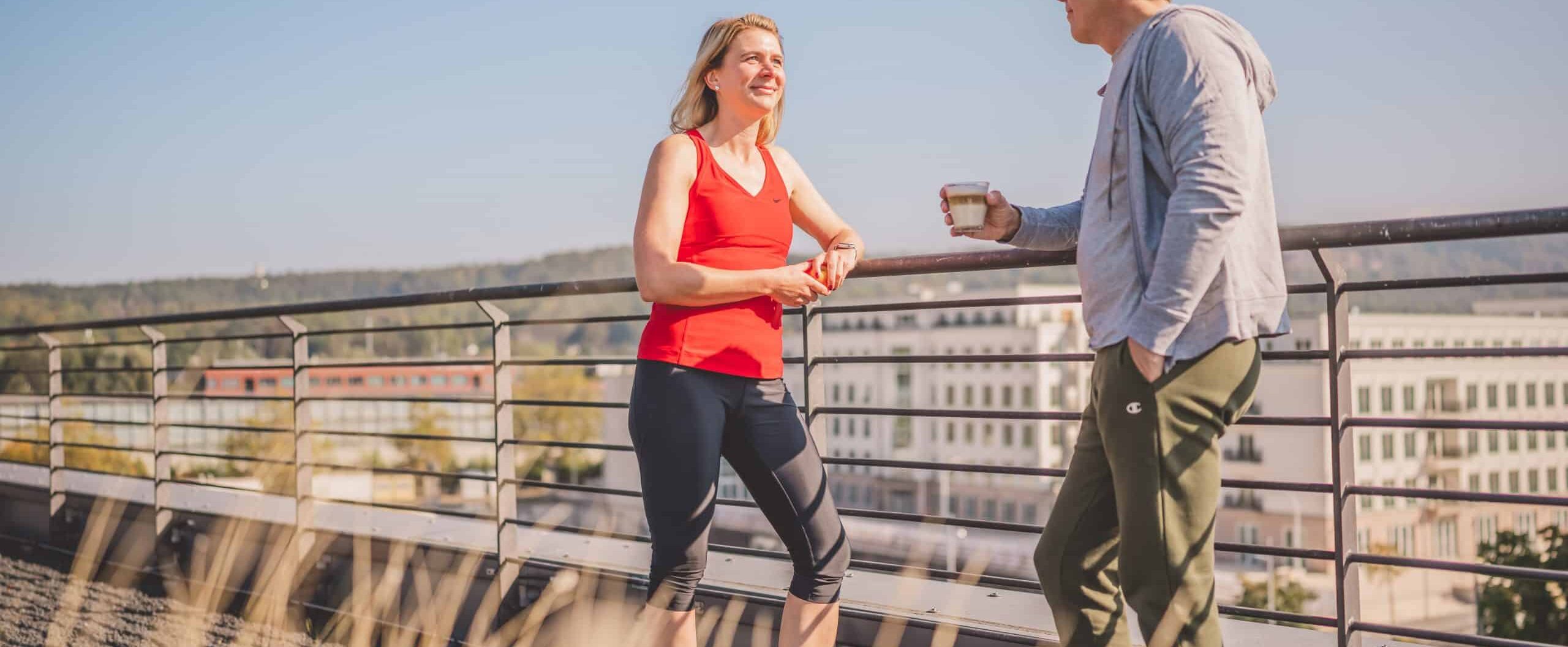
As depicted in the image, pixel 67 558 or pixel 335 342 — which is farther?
pixel 335 342

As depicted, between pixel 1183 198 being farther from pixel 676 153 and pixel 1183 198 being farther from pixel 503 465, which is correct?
pixel 503 465

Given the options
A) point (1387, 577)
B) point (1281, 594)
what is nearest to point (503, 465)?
point (1281, 594)

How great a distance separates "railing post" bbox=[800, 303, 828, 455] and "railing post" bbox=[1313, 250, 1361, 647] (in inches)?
43.9

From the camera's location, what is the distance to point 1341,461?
225 cm

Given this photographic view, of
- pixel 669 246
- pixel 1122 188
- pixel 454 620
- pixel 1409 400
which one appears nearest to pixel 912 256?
pixel 669 246

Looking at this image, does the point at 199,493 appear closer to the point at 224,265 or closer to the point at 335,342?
the point at 224,265

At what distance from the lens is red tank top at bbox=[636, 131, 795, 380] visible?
213cm

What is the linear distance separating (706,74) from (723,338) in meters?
0.51

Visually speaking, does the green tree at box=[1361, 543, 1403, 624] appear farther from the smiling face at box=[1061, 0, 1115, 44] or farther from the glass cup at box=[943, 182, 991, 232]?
the smiling face at box=[1061, 0, 1115, 44]

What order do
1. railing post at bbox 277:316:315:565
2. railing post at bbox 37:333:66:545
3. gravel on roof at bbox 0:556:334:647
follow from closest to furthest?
gravel on roof at bbox 0:556:334:647
railing post at bbox 277:316:315:565
railing post at bbox 37:333:66:545

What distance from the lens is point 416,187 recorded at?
146 meters

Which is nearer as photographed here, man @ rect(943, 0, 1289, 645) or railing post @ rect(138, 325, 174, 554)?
man @ rect(943, 0, 1289, 645)

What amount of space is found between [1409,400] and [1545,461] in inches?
698

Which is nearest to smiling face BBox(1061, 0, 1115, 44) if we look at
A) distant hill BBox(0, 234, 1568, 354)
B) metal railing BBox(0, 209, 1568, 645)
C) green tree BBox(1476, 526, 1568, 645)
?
metal railing BBox(0, 209, 1568, 645)
